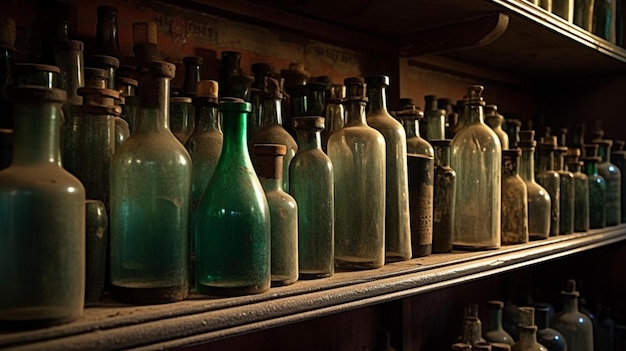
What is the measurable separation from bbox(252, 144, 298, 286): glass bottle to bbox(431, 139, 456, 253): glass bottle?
17.1 inches

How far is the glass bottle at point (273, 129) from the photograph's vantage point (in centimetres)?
90

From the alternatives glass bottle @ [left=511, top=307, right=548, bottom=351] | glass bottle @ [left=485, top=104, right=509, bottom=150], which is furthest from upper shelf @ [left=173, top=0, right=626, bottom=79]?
glass bottle @ [left=511, top=307, right=548, bottom=351]

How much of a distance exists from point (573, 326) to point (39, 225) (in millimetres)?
1518

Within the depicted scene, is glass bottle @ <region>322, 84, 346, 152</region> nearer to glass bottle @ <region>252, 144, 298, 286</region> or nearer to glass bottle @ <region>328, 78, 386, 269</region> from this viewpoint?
glass bottle @ <region>328, 78, 386, 269</region>

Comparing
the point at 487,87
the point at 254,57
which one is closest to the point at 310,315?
the point at 254,57

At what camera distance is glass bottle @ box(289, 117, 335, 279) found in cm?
85

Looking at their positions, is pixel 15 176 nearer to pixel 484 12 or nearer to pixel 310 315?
pixel 310 315

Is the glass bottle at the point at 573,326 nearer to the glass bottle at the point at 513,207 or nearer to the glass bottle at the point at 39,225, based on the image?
the glass bottle at the point at 513,207

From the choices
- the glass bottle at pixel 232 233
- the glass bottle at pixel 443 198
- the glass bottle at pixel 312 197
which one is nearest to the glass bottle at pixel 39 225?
the glass bottle at pixel 232 233

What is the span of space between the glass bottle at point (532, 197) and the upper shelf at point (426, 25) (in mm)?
250

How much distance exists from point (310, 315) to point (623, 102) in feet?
5.83

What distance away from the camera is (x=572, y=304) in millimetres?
1702

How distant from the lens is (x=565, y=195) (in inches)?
60.6

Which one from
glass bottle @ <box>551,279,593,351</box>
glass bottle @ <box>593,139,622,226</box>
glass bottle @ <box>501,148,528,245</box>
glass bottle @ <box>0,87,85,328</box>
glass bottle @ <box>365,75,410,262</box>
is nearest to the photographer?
glass bottle @ <box>0,87,85,328</box>
